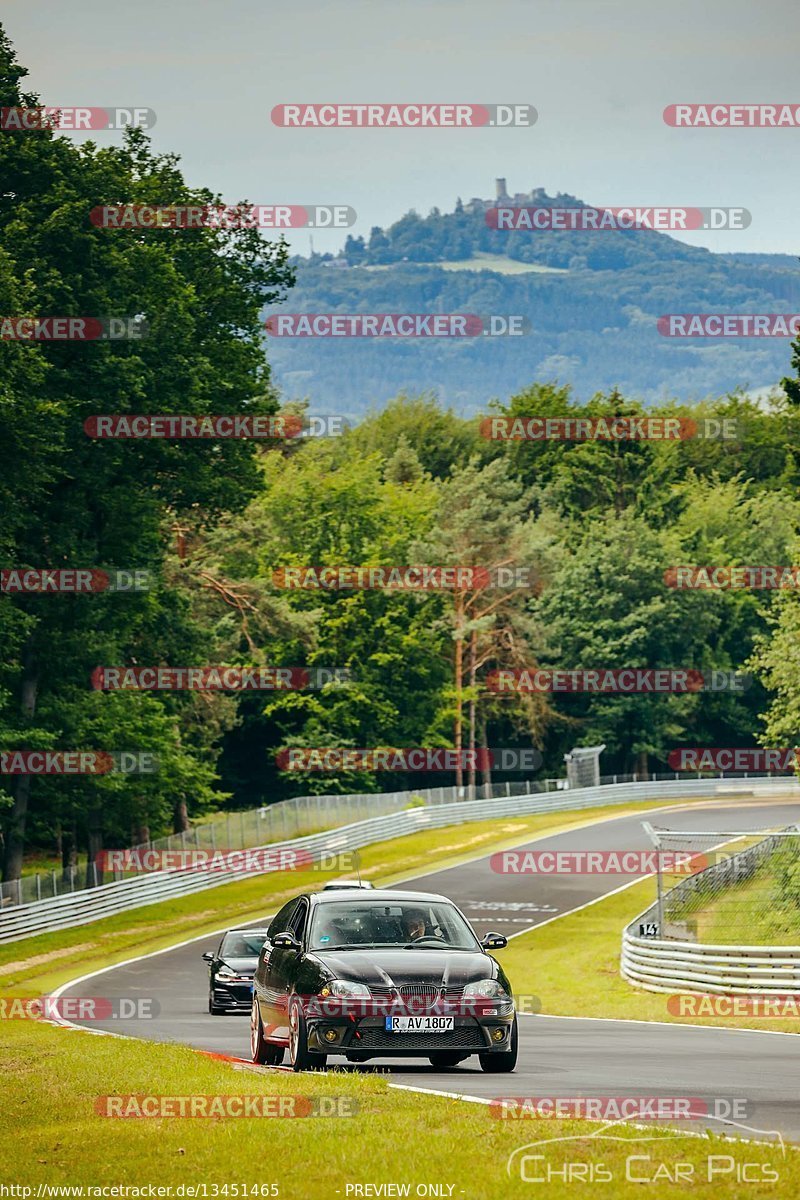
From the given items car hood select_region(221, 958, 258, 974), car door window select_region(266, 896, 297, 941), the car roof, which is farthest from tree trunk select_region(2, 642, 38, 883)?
the car roof

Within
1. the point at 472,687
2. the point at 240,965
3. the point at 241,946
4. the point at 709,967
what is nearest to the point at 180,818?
the point at 472,687

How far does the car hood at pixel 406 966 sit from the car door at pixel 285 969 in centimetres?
35

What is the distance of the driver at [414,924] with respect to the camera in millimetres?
15281

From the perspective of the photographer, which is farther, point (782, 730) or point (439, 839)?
point (439, 839)

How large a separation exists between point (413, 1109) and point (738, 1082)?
3622 mm

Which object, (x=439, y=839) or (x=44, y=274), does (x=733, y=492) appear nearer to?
(x=439, y=839)

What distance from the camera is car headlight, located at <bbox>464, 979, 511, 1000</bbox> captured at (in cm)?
1424

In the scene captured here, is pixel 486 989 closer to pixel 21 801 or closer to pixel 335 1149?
pixel 335 1149

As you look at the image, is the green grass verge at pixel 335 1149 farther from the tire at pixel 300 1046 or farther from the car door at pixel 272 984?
the car door at pixel 272 984

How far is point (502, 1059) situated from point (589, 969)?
21.0 metres

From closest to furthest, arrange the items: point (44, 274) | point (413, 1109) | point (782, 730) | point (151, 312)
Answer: point (413, 1109)
point (44, 274)
point (151, 312)
point (782, 730)

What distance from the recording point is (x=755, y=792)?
86812mm

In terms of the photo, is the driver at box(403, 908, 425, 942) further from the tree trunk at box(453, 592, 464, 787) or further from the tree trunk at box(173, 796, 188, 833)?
the tree trunk at box(453, 592, 464, 787)

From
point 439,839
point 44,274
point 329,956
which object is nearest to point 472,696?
point 439,839
